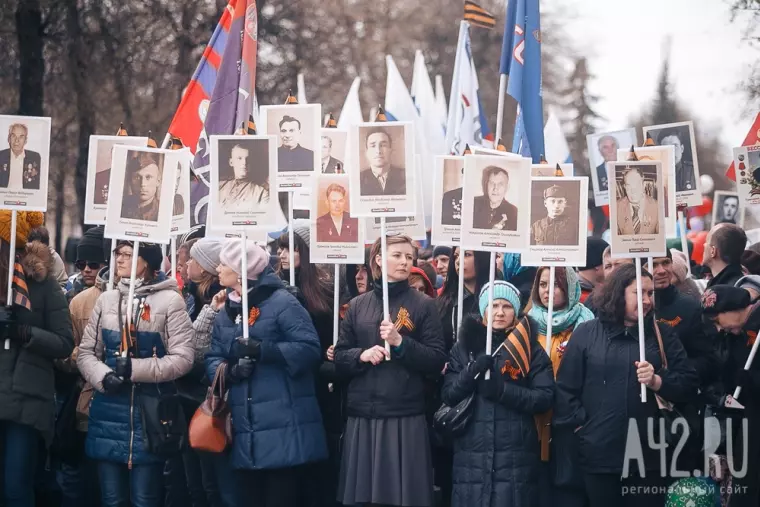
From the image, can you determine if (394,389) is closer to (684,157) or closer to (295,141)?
(295,141)

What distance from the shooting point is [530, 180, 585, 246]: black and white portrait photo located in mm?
7945

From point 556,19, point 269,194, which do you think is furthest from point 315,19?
point 269,194

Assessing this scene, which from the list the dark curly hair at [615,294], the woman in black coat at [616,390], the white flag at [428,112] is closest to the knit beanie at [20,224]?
the woman in black coat at [616,390]

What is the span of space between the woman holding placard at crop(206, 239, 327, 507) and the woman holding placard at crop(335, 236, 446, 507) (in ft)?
0.83

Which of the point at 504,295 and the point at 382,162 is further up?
Answer: the point at 382,162

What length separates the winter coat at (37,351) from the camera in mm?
7723

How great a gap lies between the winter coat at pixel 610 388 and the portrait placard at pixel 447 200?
1671 mm

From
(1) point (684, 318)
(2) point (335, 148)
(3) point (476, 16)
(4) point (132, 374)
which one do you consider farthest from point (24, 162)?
(3) point (476, 16)

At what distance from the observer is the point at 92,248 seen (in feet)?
31.0

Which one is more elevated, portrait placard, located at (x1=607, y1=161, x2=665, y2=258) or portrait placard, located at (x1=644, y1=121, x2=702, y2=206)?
portrait placard, located at (x1=644, y1=121, x2=702, y2=206)

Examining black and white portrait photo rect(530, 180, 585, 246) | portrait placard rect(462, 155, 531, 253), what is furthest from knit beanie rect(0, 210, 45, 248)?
black and white portrait photo rect(530, 180, 585, 246)

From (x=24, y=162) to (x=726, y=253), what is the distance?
4.95m

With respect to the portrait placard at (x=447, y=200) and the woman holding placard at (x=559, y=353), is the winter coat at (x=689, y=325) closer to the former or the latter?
the woman holding placard at (x=559, y=353)

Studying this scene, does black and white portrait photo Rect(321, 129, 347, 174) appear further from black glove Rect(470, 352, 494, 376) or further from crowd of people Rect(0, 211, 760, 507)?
black glove Rect(470, 352, 494, 376)
